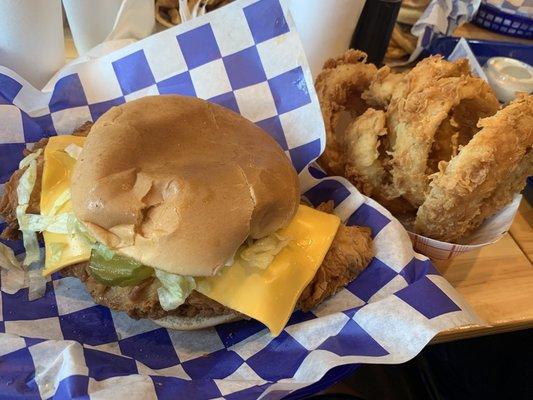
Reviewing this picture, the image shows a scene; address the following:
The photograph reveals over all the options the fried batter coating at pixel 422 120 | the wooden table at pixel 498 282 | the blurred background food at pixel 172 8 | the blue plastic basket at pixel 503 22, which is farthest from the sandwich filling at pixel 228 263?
the blue plastic basket at pixel 503 22

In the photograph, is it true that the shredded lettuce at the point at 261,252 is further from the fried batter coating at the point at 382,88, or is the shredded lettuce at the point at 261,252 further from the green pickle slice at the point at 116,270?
the fried batter coating at the point at 382,88

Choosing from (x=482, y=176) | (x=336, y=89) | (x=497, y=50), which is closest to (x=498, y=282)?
(x=482, y=176)

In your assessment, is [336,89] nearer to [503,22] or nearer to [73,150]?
[73,150]

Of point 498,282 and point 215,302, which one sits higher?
point 215,302

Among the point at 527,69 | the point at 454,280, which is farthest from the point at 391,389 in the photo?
the point at 527,69

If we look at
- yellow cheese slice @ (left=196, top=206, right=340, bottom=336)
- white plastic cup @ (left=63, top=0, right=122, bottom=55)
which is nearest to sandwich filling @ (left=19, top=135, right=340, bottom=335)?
yellow cheese slice @ (left=196, top=206, right=340, bottom=336)

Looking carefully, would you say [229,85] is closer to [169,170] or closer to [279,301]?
[169,170]

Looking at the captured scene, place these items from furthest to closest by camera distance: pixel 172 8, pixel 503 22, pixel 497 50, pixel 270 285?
pixel 503 22, pixel 497 50, pixel 172 8, pixel 270 285
